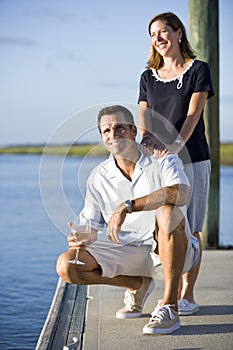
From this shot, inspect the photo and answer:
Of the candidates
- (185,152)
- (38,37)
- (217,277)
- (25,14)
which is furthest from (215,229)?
(38,37)

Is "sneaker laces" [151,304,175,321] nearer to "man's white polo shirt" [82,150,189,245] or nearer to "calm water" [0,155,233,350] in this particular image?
"man's white polo shirt" [82,150,189,245]

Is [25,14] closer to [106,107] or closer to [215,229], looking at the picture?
[215,229]

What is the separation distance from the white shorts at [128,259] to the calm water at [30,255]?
0.67ft

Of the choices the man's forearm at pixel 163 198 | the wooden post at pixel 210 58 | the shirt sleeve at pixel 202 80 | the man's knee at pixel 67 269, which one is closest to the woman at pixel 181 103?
the shirt sleeve at pixel 202 80

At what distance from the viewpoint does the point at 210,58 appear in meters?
5.88

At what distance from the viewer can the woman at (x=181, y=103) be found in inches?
152

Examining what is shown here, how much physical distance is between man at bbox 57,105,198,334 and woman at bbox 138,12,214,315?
183 mm

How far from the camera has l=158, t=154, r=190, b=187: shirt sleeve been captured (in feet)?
11.8

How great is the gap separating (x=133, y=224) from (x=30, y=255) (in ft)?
14.0

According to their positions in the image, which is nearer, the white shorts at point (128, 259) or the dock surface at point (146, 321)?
the dock surface at point (146, 321)

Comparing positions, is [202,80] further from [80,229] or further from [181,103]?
[80,229]

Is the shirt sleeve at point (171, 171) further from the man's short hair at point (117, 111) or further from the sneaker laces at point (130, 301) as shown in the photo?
the sneaker laces at point (130, 301)

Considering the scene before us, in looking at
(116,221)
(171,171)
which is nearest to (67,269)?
(116,221)

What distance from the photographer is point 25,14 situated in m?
18.5
